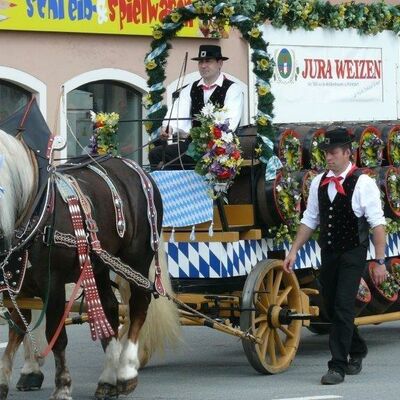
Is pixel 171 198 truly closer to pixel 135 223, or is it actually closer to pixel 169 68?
pixel 135 223

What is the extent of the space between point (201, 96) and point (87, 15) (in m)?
6.45

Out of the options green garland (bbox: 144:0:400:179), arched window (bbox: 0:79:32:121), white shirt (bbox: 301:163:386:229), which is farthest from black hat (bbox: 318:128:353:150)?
arched window (bbox: 0:79:32:121)

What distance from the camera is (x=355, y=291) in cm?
877

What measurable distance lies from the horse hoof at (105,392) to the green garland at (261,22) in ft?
6.67

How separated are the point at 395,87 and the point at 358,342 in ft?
11.6

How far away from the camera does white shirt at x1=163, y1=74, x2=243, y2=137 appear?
31.7 ft

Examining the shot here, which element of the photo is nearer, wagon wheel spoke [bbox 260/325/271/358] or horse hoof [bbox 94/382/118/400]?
horse hoof [bbox 94/382/118/400]

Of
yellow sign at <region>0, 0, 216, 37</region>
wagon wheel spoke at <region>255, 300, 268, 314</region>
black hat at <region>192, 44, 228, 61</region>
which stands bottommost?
wagon wheel spoke at <region>255, 300, 268, 314</region>

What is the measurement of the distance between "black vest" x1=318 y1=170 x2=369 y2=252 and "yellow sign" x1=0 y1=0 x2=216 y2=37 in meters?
7.07

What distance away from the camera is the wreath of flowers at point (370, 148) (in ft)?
33.6

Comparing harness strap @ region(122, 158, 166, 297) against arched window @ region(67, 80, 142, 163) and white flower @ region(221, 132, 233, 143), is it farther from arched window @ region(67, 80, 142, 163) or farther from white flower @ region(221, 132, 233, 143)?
arched window @ region(67, 80, 142, 163)

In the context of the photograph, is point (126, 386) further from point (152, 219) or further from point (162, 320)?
point (152, 219)

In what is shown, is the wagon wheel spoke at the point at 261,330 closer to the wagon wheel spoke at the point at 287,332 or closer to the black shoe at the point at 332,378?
the wagon wheel spoke at the point at 287,332

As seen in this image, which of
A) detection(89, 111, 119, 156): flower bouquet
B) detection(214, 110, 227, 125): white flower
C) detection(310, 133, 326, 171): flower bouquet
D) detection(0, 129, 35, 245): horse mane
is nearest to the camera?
detection(0, 129, 35, 245): horse mane
